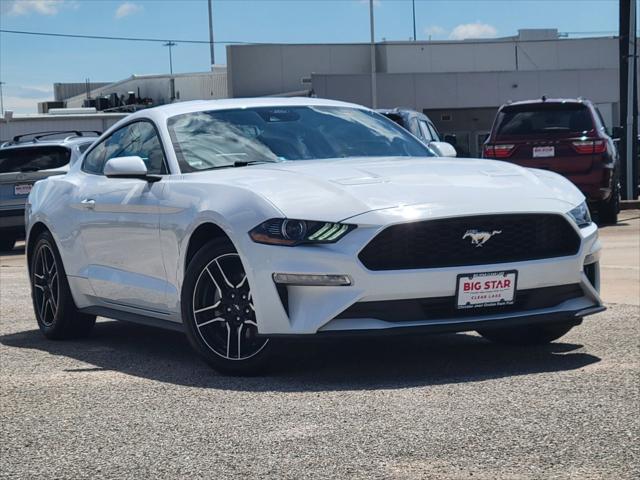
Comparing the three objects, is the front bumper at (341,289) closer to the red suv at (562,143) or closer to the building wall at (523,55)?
the red suv at (562,143)

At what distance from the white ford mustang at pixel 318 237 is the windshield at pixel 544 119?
10.8m

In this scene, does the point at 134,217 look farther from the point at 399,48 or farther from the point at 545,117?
the point at 399,48

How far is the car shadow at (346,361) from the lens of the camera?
253 inches

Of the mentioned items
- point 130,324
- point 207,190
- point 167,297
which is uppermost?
point 207,190

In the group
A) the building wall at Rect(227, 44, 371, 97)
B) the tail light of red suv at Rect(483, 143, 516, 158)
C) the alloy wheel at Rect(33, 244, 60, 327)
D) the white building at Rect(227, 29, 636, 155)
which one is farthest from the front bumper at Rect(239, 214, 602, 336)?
the building wall at Rect(227, 44, 371, 97)

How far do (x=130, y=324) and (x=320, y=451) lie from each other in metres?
4.83

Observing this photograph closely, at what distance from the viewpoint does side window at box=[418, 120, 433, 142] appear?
20.1m

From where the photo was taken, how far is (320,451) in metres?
4.89

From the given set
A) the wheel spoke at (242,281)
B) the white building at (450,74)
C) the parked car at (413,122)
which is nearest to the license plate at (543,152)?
the parked car at (413,122)

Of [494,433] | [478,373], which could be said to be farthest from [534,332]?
[494,433]

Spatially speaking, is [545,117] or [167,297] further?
[545,117]

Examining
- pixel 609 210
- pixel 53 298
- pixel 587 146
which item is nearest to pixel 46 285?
pixel 53 298

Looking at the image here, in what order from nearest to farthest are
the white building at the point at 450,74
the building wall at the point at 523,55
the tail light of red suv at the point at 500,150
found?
the tail light of red suv at the point at 500,150 → the white building at the point at 450,74 → the building wall at the point at 523,55

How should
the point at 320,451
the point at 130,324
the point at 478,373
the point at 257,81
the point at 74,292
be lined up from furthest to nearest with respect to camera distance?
1. the point at 257,81
2. the point at 130,324
3. the point at 74,292
4. the point at 478,373
5. the point at 320,451
